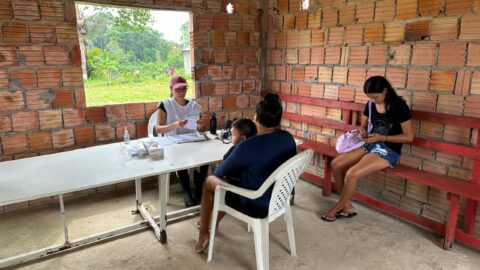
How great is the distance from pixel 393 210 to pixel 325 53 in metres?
1.77

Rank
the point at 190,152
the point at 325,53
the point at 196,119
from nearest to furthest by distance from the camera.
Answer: the point at 190,152, the point at 196,119, the point at 325,53

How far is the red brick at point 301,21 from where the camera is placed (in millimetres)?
3842

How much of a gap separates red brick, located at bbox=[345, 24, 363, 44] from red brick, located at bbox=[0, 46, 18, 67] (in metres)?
3.14

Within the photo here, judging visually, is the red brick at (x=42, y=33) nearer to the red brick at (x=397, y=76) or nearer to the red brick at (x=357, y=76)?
the red brick at (x=357, y=76)

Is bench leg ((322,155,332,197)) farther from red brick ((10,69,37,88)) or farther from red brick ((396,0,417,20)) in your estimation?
red brick ((10,69,37,88))

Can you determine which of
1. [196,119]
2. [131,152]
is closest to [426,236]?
[196,119]

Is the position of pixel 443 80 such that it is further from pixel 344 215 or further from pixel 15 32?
pixel 15 32

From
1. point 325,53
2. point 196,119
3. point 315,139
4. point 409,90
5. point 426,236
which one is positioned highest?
point 325,53

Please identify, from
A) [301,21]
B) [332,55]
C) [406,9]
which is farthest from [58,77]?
[406,9]

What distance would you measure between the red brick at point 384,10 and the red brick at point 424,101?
0.76m

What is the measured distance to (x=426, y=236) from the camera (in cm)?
278

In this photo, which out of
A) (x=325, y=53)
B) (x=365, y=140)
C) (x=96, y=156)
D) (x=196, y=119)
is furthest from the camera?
(x=325, y=53)

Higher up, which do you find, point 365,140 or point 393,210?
point 365,140

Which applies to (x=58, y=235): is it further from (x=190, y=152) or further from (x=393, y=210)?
(x=393, y=210)
